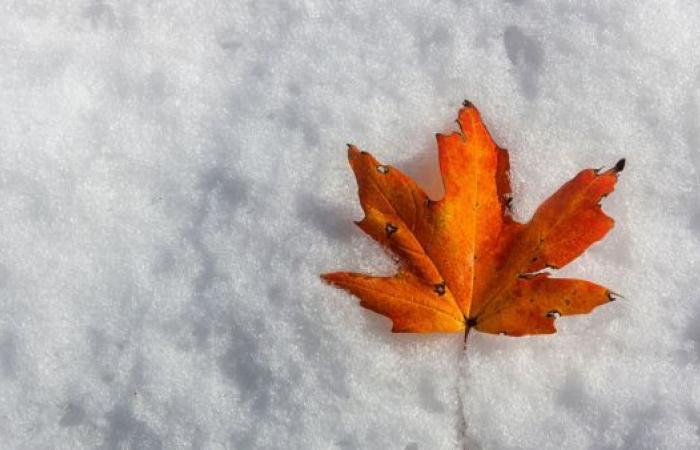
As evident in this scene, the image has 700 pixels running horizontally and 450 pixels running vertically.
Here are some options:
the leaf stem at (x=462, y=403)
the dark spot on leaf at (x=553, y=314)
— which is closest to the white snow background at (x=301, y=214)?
the leaf stem at (x=462, y=403)

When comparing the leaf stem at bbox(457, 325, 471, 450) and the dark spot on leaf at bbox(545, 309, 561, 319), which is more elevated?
the dark spot on leaf at bbox(545, 309, 561, 319)

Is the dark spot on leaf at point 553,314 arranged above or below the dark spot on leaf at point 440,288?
above

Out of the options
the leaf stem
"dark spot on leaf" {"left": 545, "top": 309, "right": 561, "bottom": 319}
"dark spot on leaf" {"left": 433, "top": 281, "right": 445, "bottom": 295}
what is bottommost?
the leaf stem

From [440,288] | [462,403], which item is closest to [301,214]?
[440,288]

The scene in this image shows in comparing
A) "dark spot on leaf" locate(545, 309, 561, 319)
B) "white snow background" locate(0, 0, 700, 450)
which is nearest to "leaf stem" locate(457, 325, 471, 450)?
"white snow background" locate(0, 0, 700, 450)

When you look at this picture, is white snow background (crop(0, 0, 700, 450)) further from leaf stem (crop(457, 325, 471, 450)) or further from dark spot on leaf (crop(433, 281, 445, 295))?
dark spot on leaf (crop(433, 281, 445, 295))

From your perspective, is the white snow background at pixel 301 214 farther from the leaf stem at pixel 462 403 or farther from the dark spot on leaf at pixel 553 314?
the dark spot on leaf at pixel 553 314
